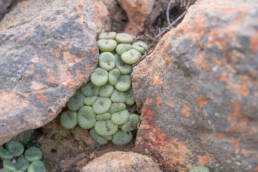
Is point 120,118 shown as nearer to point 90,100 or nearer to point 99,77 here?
point 90,100

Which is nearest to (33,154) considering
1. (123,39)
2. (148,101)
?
(148,101)

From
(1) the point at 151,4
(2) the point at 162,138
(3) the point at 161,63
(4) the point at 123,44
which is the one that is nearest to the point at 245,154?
(2) the point at 162,138

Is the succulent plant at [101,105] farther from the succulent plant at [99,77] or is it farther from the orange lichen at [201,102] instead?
the orange lichen at [201,102]

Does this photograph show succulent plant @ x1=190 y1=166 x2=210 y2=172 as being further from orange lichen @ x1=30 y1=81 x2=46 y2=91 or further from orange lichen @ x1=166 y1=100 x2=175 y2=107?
orange lichen @ x1=30 y1=81 x2=46 y2=91

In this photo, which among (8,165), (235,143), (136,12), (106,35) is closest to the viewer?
(235,143)

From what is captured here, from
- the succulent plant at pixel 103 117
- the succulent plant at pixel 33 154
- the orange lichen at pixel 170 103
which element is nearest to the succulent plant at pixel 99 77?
the succulent plant at pixel 103 117

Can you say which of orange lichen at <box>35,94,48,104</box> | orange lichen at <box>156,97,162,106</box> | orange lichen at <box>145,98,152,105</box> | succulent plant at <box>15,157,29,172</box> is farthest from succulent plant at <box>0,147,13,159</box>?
orange lichen at <box>156,97,162,106</box>
